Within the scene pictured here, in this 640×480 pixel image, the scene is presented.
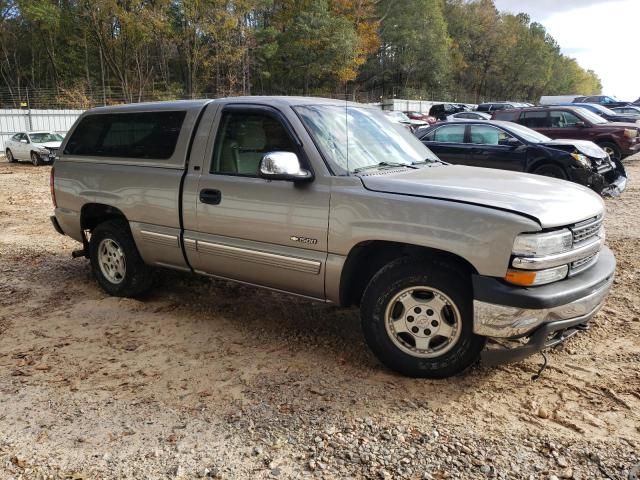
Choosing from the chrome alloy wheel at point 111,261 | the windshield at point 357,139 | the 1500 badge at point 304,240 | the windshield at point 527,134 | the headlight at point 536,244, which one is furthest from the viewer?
the windshield at point 527,134

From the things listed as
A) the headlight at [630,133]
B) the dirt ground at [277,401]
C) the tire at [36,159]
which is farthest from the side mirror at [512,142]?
the tire at [36,159]

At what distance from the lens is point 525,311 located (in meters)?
3.07

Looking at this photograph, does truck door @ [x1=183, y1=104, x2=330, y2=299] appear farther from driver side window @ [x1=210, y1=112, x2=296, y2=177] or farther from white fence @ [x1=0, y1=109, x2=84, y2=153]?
white fence @ [x1=0, y1=109, x2=84, y2=153]

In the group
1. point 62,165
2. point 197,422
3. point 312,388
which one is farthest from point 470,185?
point 62,165

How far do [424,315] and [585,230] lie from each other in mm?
1178

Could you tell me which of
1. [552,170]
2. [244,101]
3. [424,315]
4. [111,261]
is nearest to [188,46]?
[552,170]

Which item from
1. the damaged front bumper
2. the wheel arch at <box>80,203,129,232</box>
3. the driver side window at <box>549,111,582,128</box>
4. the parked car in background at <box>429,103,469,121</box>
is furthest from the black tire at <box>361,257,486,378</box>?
the parked car in background at <box>429,103,469,121</box>

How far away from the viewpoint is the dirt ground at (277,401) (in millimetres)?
2744

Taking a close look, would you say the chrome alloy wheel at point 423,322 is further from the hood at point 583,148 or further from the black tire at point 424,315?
the hood at point 583,148

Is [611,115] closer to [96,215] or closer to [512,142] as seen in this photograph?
[512,142]

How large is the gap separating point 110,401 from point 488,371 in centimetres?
252

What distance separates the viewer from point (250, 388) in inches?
138

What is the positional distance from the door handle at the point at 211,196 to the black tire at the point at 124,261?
116cm

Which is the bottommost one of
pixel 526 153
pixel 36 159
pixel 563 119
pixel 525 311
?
pixel 36 159
